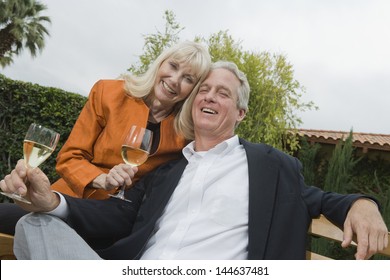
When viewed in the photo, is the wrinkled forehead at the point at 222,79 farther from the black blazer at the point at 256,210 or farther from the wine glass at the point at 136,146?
the wine glass at the point at 136,146

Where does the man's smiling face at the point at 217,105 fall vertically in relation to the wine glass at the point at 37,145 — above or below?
above

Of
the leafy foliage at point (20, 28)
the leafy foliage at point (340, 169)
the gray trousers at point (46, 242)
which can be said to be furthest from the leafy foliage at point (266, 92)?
the leafy foliage at point (20, 28)

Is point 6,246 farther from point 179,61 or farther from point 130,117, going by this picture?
point 179,61

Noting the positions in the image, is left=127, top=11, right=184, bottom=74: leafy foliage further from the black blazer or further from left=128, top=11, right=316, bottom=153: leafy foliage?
the black blazer

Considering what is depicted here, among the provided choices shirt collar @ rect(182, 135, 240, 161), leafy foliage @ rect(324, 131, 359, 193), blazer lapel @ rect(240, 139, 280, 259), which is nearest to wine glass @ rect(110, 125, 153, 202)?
shirt collar @ rect(182, 135, 240, 161)

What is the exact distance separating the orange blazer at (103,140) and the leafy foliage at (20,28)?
18.4 metres

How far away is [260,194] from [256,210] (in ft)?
0.32

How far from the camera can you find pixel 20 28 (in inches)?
744

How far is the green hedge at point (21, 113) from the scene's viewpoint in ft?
23.5

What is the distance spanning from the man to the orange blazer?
0.15 meters

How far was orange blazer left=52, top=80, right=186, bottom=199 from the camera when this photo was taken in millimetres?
2568

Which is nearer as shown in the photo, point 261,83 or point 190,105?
point 190,105

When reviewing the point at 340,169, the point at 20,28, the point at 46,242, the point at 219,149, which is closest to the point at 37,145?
the point at 46,242
